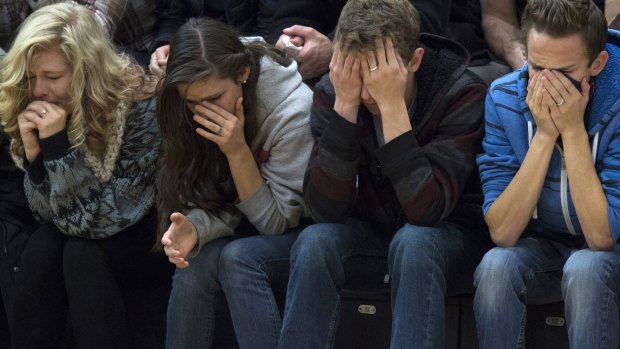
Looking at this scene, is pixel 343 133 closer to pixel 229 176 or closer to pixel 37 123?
pixel 229 176

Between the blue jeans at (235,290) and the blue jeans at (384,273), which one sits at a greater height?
the blue jeans at (384,273)

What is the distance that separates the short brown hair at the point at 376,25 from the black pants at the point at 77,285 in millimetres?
863

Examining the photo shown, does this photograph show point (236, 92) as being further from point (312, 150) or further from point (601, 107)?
point (601, 107)

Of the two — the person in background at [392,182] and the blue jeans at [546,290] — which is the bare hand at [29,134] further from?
the blue jeans at [546,290]

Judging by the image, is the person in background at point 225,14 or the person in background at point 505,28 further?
the person in background at point 225,14

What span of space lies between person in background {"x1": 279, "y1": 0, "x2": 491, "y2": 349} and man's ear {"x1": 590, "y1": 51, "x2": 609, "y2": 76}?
308 mm

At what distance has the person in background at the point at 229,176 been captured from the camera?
2664 millimetres

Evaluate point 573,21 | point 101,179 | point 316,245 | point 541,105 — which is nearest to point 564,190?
point 541,105

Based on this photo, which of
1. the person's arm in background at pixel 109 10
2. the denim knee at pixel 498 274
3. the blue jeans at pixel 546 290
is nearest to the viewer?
the blue jeans at pixel 546 290

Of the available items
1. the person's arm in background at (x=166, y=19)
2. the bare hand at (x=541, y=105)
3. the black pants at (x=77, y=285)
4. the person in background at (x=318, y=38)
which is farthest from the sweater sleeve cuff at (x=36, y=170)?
the bare hand at (x=541, y=105)

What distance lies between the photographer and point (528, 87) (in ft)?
8.19

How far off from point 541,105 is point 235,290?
2.84 ft

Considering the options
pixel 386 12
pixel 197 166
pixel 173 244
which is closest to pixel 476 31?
pixel 386 12

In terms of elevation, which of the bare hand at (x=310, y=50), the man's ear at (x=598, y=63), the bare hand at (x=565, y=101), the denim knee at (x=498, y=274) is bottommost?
the denim knee at (x=498, y=274)
